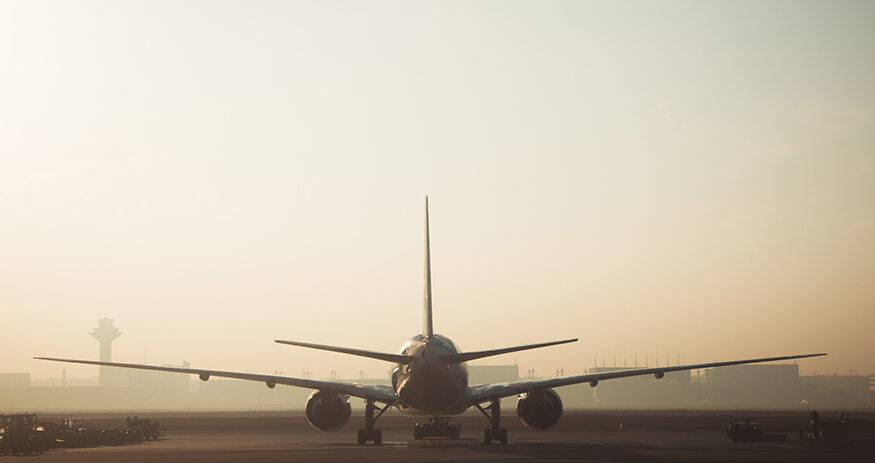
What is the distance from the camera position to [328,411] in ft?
155

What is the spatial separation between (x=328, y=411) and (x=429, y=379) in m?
8.14

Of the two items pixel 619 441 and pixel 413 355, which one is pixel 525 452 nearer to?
pixel 413 355

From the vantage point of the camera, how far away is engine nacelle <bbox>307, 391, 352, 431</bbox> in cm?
4728

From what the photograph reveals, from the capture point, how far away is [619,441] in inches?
1900

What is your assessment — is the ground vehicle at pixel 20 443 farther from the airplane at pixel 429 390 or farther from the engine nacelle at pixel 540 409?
the engine nacelle at pixel 540 409

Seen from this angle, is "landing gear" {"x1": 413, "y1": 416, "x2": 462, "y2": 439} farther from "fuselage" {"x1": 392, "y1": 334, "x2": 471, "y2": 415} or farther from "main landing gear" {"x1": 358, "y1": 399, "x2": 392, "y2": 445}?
"fuselage" {"x1": 392, "y1": 334, "x2": 471, "y2": 415}

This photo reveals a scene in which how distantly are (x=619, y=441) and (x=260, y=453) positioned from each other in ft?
66.0

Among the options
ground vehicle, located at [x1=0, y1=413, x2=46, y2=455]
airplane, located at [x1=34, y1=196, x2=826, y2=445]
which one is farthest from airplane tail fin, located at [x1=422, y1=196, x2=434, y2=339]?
ground vehicle, located at [x1=0, y1=413, x2=46, y2=455]

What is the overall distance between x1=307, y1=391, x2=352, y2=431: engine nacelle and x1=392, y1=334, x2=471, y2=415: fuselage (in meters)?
4.72

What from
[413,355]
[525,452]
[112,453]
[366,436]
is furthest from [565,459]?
[112,453]

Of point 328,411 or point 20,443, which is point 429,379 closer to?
point 328,411

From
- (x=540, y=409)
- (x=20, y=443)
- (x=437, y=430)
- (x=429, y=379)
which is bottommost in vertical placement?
(x=437, y=430)

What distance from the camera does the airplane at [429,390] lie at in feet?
137

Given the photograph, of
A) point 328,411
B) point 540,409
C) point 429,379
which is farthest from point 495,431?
point 328,411
